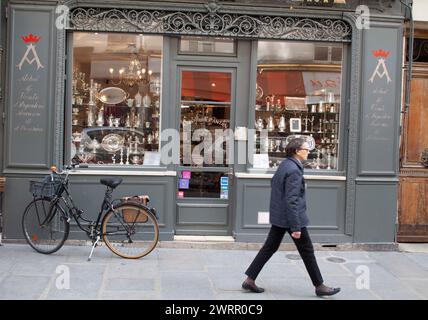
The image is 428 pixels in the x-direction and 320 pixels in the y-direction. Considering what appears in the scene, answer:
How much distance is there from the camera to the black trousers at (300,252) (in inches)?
249

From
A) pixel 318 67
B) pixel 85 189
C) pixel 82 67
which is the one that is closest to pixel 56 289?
pixel 85 189

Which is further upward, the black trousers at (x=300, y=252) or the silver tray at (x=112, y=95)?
the silver tray at (x=112, y=95)

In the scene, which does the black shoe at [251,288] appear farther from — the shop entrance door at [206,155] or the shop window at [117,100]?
the shop window at [117,100]

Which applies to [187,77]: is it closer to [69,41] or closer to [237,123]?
[237,123]

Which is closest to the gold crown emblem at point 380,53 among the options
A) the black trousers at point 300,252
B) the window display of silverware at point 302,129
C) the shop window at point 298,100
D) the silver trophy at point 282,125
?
the shop window at point 298,100

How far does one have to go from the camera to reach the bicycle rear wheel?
774 centimetres

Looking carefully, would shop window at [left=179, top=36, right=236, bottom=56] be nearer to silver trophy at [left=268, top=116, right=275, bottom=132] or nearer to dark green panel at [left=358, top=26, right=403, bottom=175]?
silver trophy at [left=268, top=116, right=275, bottom=132]

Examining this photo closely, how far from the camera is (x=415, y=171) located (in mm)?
9203

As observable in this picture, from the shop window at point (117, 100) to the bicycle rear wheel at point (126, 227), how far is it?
123 cm

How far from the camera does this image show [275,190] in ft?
21.0

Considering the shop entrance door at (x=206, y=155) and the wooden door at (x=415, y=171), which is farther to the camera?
the wooden door at (x=415, y=171)

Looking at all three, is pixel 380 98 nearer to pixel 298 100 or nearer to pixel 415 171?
pixel 298 100

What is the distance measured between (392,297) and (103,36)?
539 cm

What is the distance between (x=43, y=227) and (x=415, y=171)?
18.6 feet
